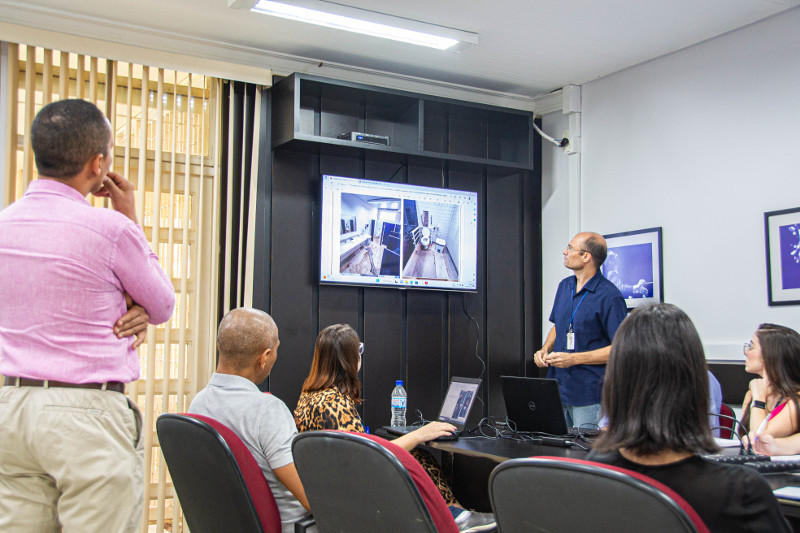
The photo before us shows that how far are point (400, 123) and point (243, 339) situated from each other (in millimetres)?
2856

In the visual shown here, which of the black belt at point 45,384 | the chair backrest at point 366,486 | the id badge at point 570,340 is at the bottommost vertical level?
the chair backrest at point 366,486

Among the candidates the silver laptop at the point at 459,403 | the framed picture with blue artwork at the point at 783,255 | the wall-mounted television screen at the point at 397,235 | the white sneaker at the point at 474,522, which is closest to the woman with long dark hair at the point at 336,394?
the white sneaker at the point at 474,522

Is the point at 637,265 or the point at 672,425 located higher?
the point at 637,265

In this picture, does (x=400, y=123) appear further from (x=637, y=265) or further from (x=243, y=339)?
(x=243, y=339)

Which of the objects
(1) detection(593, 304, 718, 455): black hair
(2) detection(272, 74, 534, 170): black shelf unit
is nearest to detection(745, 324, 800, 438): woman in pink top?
(1) detection(593, 304, 718, 455): black hair

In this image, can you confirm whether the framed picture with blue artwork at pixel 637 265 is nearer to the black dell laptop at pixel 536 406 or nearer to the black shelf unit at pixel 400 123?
the black shelf unit at pixel 400 123

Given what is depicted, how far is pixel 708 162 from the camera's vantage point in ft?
14.4

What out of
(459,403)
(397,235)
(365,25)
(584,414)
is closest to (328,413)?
(459,403)

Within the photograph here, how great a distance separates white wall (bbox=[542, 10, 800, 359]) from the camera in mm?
4023

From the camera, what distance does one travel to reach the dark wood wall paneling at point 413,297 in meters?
4.61

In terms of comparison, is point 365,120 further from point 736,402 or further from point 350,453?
point 350,453

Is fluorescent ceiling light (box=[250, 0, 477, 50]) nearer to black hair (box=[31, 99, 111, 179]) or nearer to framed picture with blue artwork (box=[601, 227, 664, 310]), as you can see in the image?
framed picture with blue artwork (box=[601, 227, 664, 310])

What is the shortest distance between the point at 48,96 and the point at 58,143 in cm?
274

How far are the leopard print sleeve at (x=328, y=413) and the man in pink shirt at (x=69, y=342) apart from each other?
1.14 metres
